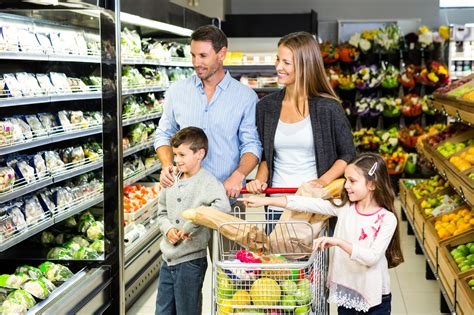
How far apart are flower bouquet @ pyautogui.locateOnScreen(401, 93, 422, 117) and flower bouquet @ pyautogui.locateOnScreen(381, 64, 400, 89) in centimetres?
25

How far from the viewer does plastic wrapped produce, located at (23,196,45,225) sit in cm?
417

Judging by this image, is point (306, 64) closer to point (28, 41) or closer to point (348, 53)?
point (28, 41)

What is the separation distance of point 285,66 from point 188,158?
1.96 ft

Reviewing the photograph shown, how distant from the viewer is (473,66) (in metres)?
10.4

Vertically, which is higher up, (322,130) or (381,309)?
(322,130)

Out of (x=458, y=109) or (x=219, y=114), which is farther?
(x=458, y=109)

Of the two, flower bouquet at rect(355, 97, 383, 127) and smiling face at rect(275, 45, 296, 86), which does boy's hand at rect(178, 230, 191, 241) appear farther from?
flower bouquet at rect(355, 97, 383, 127)

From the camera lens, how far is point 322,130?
3486 millimetres

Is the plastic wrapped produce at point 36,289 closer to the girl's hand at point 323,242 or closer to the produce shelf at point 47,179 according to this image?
the produce shelf at point 47,179

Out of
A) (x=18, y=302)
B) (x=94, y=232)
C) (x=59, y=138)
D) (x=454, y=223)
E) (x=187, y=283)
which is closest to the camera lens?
(x=187, y=283)

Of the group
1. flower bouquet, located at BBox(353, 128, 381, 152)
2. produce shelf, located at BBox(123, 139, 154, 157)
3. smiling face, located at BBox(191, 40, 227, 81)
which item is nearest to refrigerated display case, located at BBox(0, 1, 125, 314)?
smiling face, located at BBox(191, 40, 227, 81)

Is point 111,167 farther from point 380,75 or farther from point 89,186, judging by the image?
point 380,75

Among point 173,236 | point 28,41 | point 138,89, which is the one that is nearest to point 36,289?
point 173,236

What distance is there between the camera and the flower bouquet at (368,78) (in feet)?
33.9
